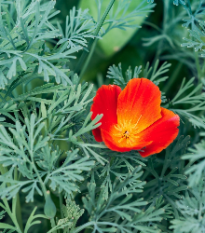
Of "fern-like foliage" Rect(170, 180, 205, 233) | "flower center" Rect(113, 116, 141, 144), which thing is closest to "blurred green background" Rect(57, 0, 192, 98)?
"flower center" Rect(113, 116, 141, 144)

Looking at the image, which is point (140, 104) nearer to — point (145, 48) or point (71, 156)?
point (71, 156)

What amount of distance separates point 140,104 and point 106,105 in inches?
2.4

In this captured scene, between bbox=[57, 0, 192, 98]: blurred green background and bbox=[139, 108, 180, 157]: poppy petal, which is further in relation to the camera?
bbox=[57, 0, 192, 98]: blurred green background

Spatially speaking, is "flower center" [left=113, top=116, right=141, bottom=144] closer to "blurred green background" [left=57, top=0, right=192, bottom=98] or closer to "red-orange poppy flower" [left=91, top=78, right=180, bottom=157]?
"red-orange poppy flower" [left=91, top=78, right=180, bottom=157]

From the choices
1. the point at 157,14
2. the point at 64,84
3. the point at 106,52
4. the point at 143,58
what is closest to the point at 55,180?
the point at 64,84

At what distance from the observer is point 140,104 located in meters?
0.50

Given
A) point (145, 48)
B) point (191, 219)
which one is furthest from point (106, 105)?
point (145, 48)

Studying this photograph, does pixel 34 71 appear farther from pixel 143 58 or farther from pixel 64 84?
pixel 143 58

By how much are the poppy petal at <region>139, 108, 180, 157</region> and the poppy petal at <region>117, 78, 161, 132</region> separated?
1 cm

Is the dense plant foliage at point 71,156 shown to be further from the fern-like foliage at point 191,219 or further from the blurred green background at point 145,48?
the blurred green background at point 145,48

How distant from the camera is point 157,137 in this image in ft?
1.50

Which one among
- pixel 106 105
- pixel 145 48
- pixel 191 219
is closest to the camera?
pixel 191 219

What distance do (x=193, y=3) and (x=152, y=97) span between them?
19.5 inches

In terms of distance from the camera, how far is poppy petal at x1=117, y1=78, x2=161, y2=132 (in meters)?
0.48
